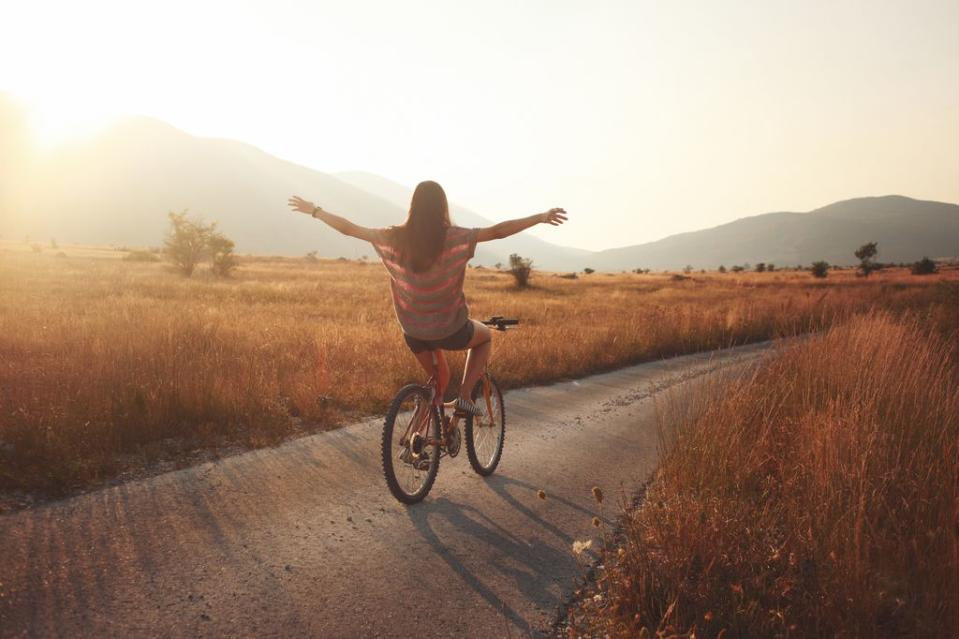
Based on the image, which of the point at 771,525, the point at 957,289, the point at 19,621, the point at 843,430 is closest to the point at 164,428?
the point at 19,621

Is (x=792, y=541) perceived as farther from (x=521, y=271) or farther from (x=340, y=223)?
(x=521, y=271)

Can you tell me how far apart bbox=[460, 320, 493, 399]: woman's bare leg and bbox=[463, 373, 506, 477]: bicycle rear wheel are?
0.42m

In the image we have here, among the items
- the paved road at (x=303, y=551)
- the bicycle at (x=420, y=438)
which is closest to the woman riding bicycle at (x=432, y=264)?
the bicycle at (x=420, y=438)

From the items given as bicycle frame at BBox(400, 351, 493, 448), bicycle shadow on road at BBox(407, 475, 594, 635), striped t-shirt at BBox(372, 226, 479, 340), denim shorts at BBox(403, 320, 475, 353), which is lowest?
bicycle shadow on road at BBox(407, 475, 594, 635)

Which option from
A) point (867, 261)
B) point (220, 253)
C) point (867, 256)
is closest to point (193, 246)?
point (220, 253)

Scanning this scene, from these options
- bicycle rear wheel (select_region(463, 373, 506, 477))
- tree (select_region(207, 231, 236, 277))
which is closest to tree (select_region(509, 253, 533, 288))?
tree (select_region(207, 231, 236, 277))

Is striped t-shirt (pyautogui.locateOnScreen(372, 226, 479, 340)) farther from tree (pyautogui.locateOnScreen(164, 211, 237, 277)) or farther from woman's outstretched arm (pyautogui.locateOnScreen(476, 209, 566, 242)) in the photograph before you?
tree (pyautogui.locateOnScreen(164, 211, 237, 277))

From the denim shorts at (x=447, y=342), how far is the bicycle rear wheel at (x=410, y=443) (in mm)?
372

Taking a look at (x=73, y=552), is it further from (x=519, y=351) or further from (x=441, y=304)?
(x=519, y=351)

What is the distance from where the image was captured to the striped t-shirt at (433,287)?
471 cm

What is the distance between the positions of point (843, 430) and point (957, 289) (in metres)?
26.7

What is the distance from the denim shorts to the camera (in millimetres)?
4992

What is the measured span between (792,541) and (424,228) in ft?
11.8

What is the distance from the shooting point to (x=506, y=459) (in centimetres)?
657
